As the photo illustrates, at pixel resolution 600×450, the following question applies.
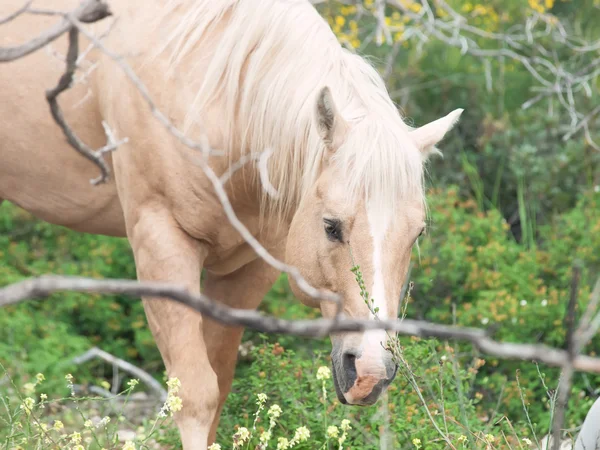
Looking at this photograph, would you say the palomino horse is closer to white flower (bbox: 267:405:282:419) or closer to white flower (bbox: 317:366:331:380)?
white flower (bbox: 317:366:331:380)

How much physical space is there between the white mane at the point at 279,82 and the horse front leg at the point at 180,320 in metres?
0.33

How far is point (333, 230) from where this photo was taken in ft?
8.57

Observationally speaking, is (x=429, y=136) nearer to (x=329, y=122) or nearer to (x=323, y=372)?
(x=329, y=122)

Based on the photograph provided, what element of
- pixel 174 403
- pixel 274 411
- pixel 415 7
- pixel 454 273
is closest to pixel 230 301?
pixel 274 411

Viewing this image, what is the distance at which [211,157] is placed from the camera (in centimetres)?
294

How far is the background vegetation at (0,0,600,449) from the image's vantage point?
128 inches

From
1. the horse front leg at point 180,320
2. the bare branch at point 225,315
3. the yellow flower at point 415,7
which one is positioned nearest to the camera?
the bare branch at point 225,315

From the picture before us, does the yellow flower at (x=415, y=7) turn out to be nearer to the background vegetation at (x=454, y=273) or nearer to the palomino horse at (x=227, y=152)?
the background vegetation at (x=454, y=273)

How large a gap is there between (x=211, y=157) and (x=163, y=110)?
0.73 ft

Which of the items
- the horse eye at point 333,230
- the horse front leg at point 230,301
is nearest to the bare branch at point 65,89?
the horse eye at point 333,230

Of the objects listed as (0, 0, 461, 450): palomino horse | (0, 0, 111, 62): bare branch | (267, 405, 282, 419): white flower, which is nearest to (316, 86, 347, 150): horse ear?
(0, 0, 461, 450): palomino horse

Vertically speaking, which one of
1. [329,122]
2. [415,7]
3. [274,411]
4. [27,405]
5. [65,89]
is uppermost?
[65,89]

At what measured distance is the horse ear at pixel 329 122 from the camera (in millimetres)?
2631

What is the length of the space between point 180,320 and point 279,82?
0.83 meters
